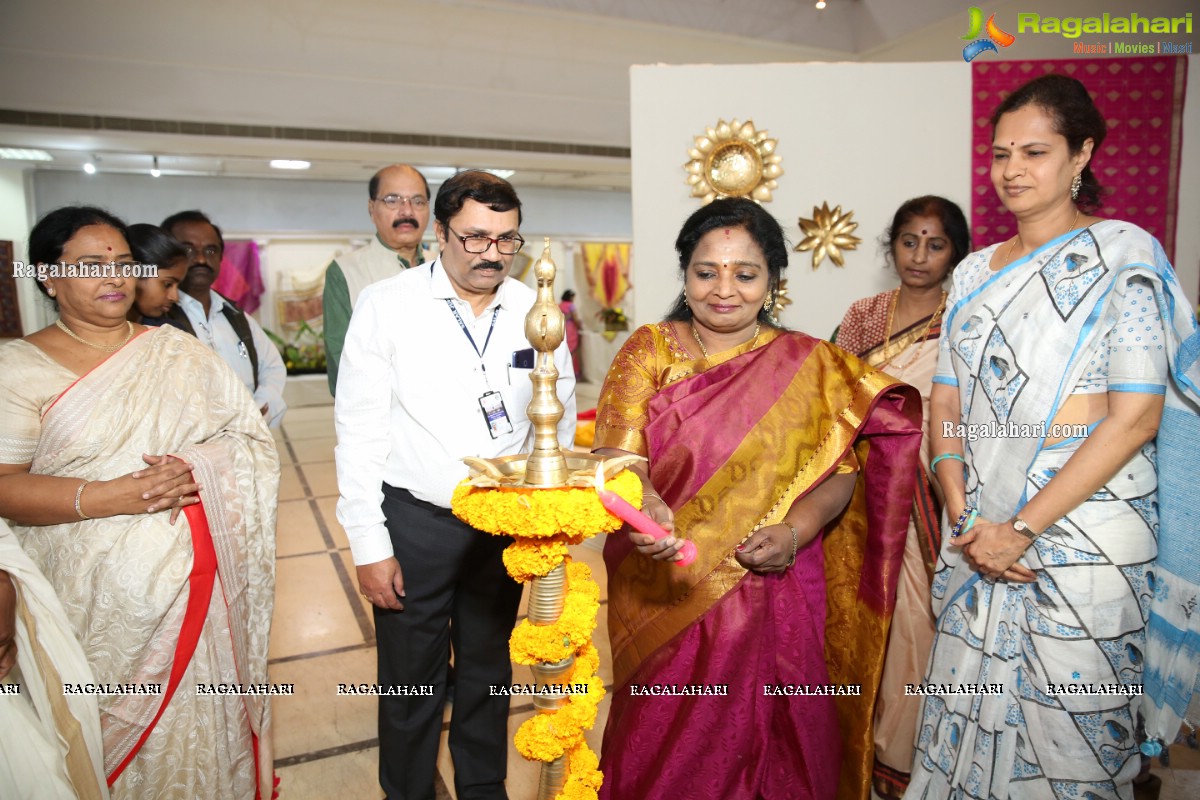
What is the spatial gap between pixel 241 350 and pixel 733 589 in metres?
2.53

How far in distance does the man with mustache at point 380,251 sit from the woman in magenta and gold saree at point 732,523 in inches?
55.6

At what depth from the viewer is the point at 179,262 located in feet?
8.97

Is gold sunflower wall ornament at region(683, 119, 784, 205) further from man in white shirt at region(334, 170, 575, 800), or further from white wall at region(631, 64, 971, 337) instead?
man in white shirt at region(334, 170, 575, 800)

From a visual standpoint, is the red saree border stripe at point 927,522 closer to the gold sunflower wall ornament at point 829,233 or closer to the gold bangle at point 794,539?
the gold bangle at point 794,539

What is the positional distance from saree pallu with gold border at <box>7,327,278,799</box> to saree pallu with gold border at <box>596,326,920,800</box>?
107cm

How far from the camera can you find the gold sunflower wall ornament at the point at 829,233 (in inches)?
159

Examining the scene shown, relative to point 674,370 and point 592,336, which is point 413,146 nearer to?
point 592,336

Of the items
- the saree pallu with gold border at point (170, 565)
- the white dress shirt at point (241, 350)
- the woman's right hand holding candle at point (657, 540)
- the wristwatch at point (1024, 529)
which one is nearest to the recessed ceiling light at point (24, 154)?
the white dress shirt at point (241, 350)

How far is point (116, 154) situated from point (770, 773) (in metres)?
10.1

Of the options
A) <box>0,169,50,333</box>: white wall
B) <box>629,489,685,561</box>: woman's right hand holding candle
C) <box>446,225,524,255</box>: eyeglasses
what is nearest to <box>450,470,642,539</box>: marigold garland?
<box>629,489,685,561</box>: woman's right hand holding candle

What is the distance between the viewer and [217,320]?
11.0 feet

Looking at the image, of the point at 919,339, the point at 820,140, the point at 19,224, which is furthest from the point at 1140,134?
the point at 19,224

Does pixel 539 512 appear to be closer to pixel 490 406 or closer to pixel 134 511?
pixel 490 406

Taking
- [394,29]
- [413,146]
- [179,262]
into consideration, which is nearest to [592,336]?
[413,146]
